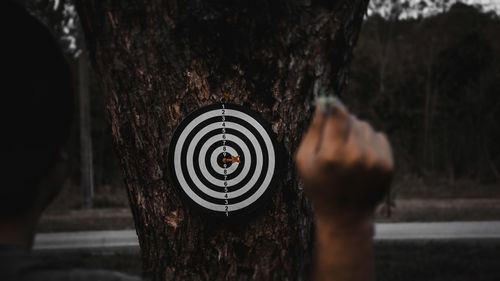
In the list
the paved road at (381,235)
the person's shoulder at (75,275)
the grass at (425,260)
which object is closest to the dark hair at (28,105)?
the person's shoulder at (75,275)

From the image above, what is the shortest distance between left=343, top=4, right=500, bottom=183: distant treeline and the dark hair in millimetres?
16834

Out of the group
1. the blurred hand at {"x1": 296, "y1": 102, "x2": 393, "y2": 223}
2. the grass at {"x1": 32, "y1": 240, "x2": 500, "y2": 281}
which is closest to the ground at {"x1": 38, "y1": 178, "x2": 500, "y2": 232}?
the grass at {"x1": 32, "y1": 240, "x2": 500, "y2": 281}

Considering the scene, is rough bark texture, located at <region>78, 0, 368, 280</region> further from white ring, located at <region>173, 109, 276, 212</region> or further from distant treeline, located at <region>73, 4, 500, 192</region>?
distant treeline, located at <region>73, 4, 500, 192</region>

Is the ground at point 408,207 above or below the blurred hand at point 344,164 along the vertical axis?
below

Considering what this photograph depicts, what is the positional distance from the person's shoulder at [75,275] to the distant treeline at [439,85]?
16.8m

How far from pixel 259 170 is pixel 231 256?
0.33m

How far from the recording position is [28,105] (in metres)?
0.87

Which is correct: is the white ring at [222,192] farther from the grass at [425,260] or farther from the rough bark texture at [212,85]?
the grass at [425,260]

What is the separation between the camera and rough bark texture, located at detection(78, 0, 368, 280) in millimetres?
1913

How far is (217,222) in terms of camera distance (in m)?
1.98

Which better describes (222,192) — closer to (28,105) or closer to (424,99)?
(28,105)

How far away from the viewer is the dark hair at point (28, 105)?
2.86ft

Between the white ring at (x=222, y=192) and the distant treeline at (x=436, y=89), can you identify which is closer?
the white ring at (x=222, y=192)

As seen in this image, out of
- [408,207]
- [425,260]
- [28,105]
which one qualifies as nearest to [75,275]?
[28,105]
